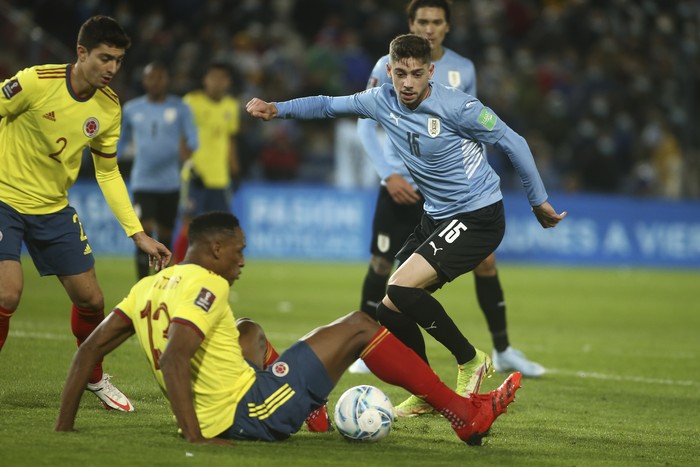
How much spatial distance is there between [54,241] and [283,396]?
2032 mm

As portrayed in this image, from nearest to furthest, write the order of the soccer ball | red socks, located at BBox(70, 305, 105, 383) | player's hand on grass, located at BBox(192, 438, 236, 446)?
player's hand on grass, located at BBox(192, 438, 236, 446) < the soccer ball < red socks, located at BBox(70, 305, 105, 383)

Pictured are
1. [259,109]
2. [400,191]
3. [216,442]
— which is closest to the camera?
[216,442]

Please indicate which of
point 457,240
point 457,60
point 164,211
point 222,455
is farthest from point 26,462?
point 164,211

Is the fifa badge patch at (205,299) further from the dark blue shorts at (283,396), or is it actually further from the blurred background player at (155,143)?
the blurred background player at (155,143)

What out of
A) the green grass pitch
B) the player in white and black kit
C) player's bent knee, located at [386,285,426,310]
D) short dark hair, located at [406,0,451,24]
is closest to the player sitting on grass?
the green grass pitch

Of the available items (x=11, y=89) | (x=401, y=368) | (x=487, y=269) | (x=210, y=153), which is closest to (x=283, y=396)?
(x=401, y=368)

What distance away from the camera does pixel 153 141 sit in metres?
12.5

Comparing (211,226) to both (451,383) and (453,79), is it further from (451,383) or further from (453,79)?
(453,79)

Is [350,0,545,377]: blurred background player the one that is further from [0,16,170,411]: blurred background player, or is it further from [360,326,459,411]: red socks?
[360,326,459,411]: red socks

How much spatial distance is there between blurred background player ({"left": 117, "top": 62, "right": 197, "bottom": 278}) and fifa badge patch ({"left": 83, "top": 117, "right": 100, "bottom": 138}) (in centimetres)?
587

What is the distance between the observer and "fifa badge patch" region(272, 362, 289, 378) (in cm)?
542

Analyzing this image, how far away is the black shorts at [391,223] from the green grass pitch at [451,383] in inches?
42.3

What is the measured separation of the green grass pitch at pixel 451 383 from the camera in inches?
212

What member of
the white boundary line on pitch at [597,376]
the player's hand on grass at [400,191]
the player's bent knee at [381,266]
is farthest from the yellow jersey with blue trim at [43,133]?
the white boundary line on pitch at [597,376]
